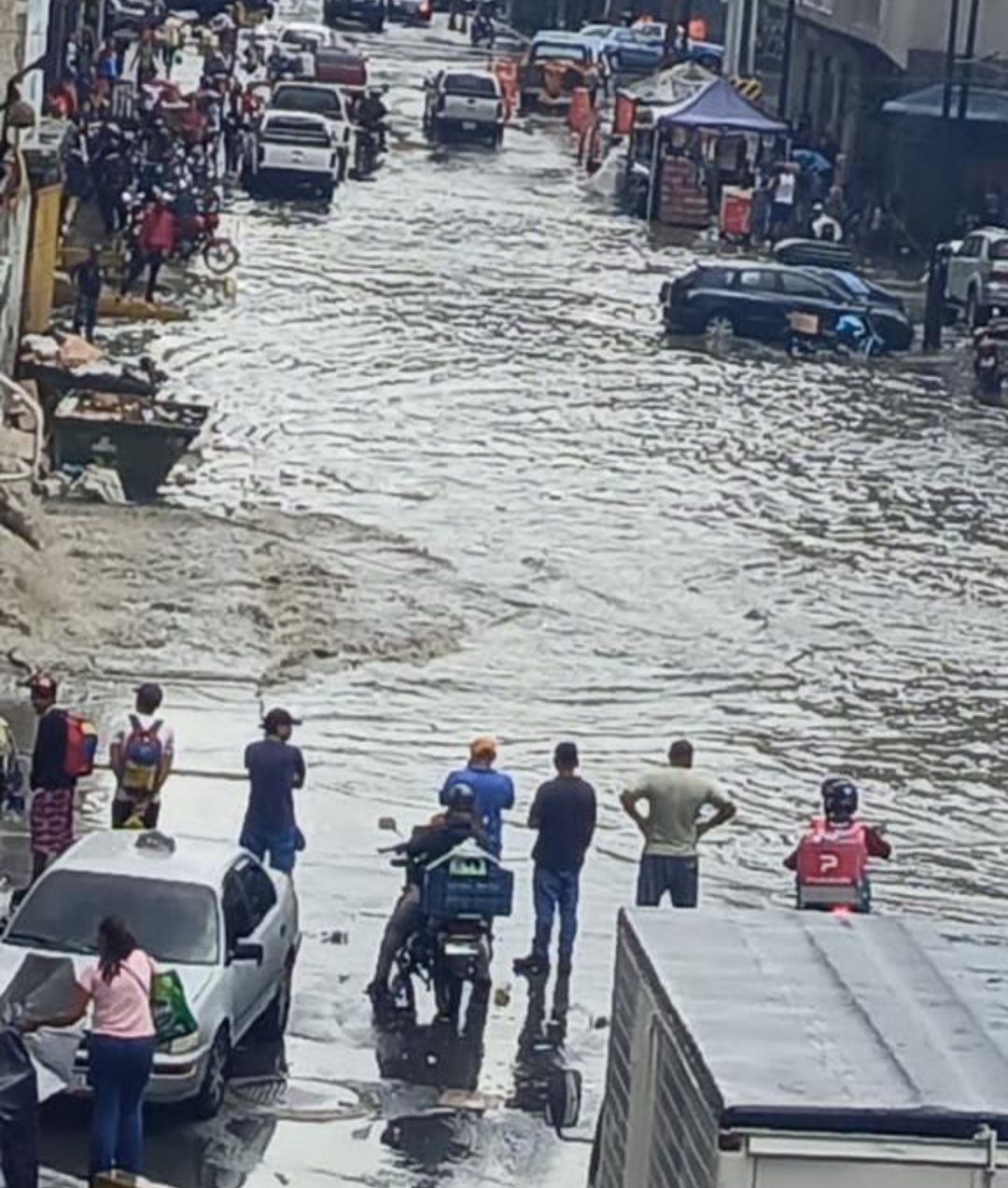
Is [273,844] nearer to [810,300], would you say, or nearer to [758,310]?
[758,310]

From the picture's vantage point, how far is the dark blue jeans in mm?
18688

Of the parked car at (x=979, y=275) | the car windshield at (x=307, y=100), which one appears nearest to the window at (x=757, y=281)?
the parked car at (x=979, y=275)

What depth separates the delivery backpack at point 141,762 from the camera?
64.6 feet

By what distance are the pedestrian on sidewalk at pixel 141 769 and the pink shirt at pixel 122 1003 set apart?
5062mm

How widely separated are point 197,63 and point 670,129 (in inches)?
793

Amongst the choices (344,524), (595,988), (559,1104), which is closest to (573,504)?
(344,524)

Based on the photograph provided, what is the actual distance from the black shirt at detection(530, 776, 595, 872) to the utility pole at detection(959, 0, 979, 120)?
37.7 metres

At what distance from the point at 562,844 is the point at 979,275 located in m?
33.3

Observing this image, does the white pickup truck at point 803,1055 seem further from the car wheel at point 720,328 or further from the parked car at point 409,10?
the parked car at point 409,10

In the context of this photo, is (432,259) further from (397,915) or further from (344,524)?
(397,915)

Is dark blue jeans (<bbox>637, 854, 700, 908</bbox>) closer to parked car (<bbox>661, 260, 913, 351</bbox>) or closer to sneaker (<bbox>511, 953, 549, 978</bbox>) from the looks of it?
sneaker (<bbox>511, 953, 549, 978</bbox>)

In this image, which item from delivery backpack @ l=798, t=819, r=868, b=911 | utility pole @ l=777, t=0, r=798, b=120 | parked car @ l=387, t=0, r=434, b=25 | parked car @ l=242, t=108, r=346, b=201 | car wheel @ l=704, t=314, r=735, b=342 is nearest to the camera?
delivery backpack @ l=798, t=819, r=868, b=911

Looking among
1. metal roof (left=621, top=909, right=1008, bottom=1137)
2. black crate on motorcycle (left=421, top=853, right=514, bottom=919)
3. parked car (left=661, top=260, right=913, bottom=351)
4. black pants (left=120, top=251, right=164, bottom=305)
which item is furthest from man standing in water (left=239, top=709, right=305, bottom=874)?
parked car (left=661, top=260, right=913, bottom=351)

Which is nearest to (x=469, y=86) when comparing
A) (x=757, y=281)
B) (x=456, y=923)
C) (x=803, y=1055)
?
(x=757, y=281)
